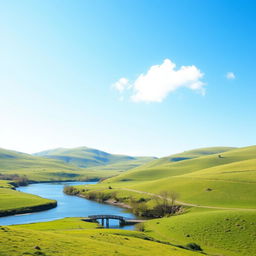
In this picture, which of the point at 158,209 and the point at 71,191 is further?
the point at 71,191

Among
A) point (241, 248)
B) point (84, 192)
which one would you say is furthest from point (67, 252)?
point (84, 192)

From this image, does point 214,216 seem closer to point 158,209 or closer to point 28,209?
point 158,209

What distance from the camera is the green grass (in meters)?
56.2

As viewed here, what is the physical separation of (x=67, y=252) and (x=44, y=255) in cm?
336

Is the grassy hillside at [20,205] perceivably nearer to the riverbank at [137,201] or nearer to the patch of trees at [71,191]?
the riverbank at [137,201]

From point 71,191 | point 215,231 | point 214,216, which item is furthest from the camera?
point 71,191

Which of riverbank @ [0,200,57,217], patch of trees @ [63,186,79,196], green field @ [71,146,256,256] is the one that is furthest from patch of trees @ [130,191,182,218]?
patch of trees @ [63,186,79,196]

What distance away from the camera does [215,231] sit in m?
63.6

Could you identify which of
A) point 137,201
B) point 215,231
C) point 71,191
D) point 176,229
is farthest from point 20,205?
point 215,231

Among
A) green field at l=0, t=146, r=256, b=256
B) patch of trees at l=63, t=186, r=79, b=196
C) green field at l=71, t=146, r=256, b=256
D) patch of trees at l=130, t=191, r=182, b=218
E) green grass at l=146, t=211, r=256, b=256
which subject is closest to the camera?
green field at l=0, t=146, r=256, b=256

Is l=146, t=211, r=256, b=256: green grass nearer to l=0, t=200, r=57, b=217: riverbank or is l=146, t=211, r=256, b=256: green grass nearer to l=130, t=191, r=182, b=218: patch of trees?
l=130, t=191, r=182, b=218: patch of trees

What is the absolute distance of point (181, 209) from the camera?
94312 mm

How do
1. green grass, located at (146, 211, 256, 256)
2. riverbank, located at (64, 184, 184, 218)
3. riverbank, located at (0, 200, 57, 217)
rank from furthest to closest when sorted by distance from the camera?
riverbank, located at (64, 184, 184, 218), riverbank, located at (0, 200, 57, 217), green grass, located at (146, 211, 256, 256)

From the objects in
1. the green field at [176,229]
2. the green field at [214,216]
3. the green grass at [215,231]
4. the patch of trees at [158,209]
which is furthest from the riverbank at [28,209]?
the green grass at [215,231]
